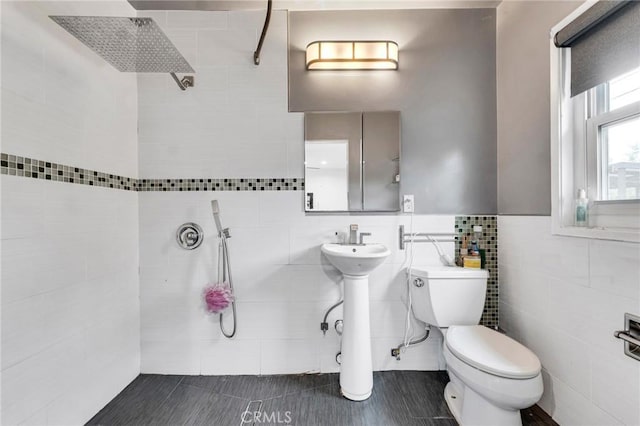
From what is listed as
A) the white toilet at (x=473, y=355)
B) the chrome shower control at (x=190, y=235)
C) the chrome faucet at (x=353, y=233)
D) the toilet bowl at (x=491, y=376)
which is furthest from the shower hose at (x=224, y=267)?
the toilet bowl at (x=491, y=376)

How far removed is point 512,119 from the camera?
162 centimetres

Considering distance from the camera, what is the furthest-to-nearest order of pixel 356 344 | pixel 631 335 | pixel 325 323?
pixel 325 323 < pixel 356 344 < pixel 631 335

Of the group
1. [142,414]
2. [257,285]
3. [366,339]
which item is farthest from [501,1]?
[142,414]

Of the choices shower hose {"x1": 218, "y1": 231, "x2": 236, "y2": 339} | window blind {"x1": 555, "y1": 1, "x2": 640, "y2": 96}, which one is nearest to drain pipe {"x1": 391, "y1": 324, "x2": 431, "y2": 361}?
shower hose {"x1": 218, "y1": 231, "x2": 236, "y2": 339}

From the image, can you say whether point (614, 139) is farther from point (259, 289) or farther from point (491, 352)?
point (259, 289)

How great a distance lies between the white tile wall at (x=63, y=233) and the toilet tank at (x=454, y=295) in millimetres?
1839

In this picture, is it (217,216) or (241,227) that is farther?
(241,227)

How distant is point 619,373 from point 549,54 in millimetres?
1479

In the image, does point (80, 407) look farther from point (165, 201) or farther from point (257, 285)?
point (165, 201)

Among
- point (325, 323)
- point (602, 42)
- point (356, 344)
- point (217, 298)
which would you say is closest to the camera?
point (602, 42)

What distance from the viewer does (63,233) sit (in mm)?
1235

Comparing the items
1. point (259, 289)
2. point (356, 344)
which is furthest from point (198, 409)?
point (356, 344)

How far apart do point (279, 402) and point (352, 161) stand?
1.49 metres

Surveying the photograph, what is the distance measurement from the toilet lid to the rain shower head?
194 centimetres
